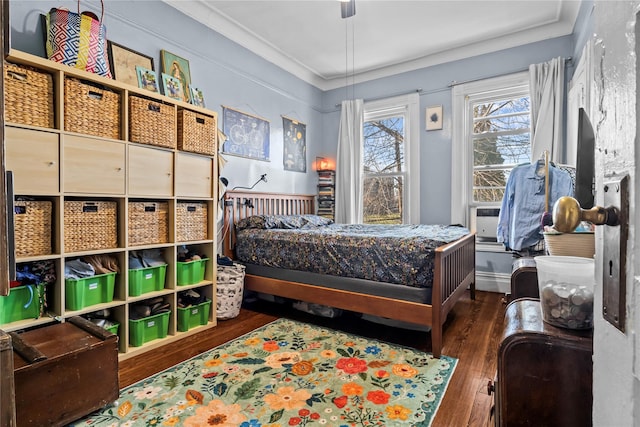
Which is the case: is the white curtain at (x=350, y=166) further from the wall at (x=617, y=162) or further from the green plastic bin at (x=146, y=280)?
the wall at (x=617, y=162)

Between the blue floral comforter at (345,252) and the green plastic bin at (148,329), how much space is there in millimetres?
981

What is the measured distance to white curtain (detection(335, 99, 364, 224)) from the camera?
4.65 meters

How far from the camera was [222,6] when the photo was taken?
315 centimetres

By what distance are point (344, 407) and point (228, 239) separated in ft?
7.06

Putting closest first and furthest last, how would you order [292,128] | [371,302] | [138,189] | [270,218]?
[138,189], [371,302], [270,218], [292,128]

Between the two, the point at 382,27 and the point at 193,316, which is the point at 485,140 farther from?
the point at 193,316

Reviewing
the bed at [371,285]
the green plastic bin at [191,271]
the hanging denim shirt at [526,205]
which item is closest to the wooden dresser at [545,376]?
the bed at [371,285]

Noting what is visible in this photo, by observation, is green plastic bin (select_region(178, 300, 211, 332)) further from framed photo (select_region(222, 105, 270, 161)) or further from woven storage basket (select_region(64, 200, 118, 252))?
framed photo (select_region(222, 105, 270, 161))

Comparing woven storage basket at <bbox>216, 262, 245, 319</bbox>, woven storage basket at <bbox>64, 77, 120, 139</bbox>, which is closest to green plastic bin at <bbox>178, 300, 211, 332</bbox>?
woven storage basket at <bbox>216, 262, 245, 319</bbox>

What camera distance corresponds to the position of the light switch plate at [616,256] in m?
0.33

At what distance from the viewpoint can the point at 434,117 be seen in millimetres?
4184

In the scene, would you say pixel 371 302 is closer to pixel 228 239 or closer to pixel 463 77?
pixel 228 239

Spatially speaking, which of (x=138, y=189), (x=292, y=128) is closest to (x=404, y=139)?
(x=292, y=128)

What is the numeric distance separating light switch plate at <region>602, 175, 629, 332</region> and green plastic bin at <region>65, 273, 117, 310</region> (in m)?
2.38
